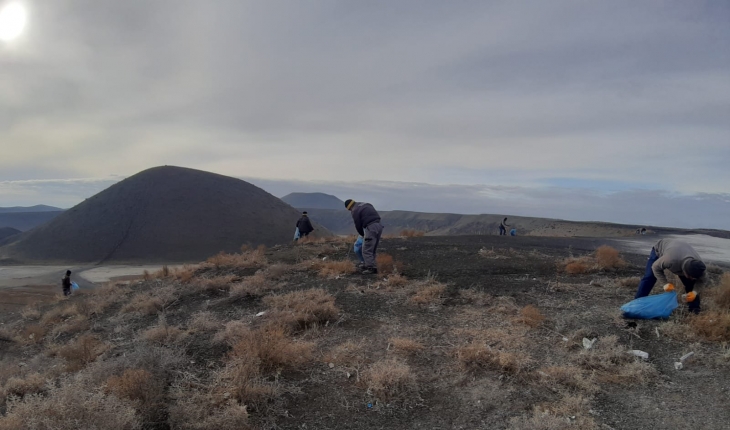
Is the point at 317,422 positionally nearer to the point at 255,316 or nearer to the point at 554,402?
the point at 554,402

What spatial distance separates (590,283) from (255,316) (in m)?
6.19

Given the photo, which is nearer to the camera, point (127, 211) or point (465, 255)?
point (465, 255)

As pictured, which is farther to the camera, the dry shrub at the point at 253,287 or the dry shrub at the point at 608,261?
the dry shrub at the point at 608,261

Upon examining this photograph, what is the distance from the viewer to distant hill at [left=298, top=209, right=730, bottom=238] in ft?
140

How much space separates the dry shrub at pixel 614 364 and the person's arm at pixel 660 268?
1.35 m

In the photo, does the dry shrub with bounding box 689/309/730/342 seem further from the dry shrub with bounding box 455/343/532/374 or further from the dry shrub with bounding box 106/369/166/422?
the dry shrub with bounding box 106/369/166/422

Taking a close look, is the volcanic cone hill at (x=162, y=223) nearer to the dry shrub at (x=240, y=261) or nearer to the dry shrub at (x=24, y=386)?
the dry shrub at (x=240, y=261)

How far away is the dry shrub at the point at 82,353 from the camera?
17.6 feet

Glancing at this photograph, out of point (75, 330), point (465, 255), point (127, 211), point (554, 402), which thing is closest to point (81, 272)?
point (127, 211)

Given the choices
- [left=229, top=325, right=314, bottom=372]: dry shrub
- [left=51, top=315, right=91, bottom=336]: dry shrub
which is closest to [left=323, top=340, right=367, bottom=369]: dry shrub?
[left=229, top=325, right=314, bottom=372]: dry shrub

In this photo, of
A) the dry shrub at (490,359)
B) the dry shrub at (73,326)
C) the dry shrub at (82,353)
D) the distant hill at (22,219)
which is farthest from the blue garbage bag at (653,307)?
the distant hill at (22,219)

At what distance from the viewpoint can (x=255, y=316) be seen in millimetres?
6848

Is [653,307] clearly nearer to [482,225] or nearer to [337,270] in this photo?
[337,270]

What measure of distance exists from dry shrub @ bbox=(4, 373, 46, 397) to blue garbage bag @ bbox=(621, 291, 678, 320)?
718 cm
